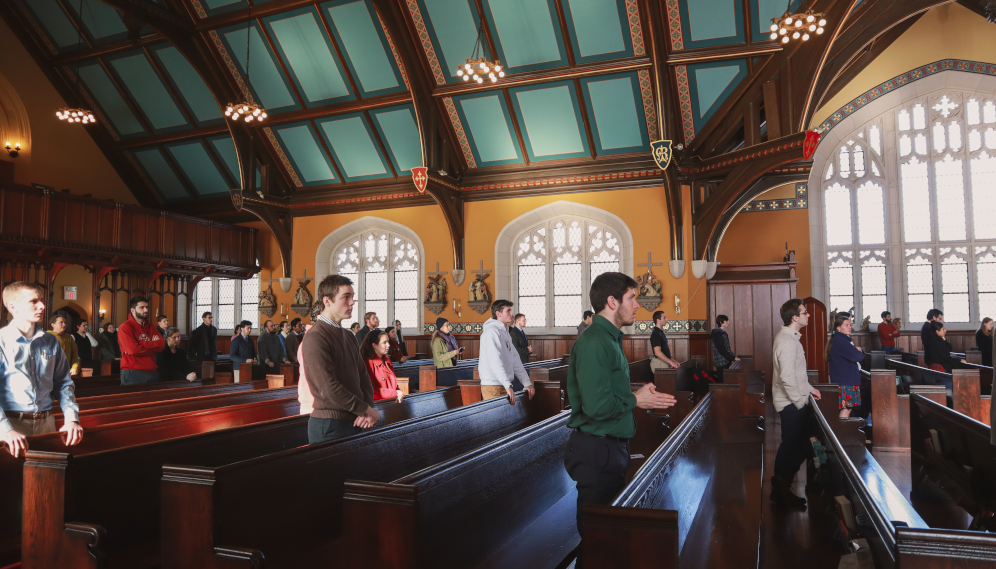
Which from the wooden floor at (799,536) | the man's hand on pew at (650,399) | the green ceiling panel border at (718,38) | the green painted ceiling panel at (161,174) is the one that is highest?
the green ceiling panel border at (718,38)

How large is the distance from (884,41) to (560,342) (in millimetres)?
9726

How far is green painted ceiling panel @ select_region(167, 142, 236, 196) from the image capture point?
15016 mm

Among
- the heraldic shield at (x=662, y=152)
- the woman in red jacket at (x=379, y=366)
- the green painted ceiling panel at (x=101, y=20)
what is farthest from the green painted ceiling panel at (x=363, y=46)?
the woman in red jacket at (x=379, y=366)

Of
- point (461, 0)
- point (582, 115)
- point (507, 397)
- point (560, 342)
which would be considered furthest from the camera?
point (560, 342)

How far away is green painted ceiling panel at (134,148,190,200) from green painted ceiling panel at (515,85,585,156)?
915 centimetres

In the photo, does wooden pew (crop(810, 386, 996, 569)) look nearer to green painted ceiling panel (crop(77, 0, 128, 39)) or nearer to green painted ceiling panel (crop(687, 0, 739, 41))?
green painted ceiling panel (crop(687, 0, 739, 41))

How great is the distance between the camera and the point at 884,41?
45.9ft

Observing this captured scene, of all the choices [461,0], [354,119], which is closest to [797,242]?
[461,0]

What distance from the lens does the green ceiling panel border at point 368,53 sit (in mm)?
11562

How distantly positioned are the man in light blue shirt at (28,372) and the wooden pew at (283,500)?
99 centimetres

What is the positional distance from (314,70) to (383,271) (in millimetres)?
4660

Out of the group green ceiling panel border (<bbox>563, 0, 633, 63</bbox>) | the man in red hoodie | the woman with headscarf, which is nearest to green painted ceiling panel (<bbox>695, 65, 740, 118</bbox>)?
green ceiling panel border (<bbox>563, 0, 633, 63</bbox>)

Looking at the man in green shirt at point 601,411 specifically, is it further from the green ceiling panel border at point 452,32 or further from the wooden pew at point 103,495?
the green ceiling panel border at point 452,32

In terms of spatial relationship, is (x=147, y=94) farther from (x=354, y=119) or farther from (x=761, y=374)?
(x=761, y=374)
